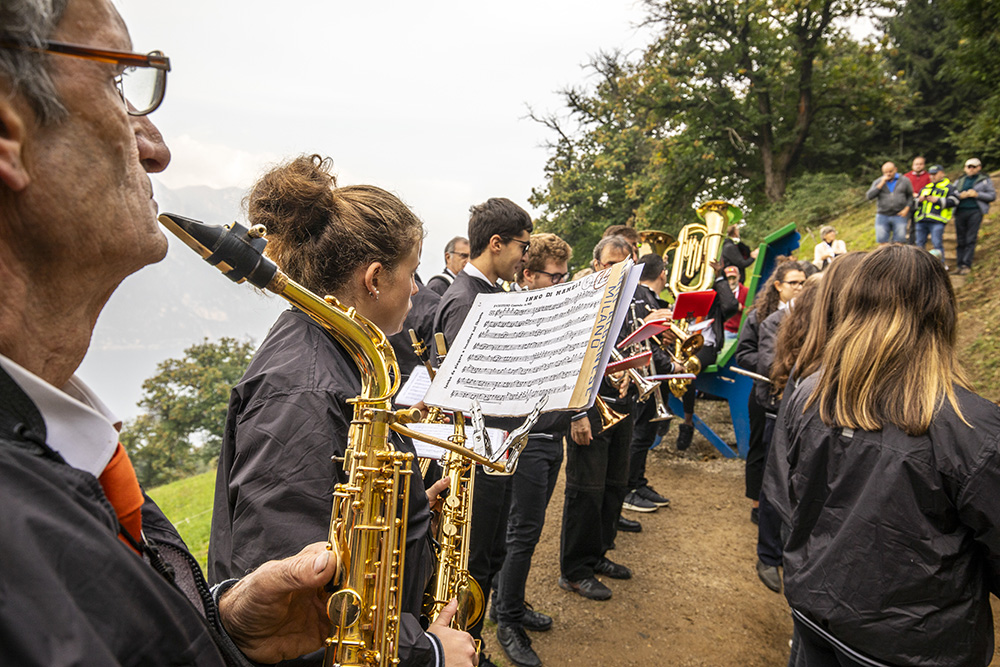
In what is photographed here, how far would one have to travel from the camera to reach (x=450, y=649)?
153cm

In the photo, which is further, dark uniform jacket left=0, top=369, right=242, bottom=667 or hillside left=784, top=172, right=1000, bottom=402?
hillside left=784, top=172, right=1000, bottom=402

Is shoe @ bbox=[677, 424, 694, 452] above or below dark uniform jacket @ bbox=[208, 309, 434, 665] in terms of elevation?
below

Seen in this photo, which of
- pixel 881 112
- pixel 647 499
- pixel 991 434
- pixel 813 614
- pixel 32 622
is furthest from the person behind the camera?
pixel 881 112

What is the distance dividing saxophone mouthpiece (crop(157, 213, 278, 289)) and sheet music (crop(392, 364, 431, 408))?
1.37 m

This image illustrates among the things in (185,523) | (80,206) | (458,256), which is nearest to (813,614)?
(80,206)

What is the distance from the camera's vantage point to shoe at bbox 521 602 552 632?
418 cm

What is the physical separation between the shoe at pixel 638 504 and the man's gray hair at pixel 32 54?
6256mm

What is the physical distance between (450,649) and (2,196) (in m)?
1.39

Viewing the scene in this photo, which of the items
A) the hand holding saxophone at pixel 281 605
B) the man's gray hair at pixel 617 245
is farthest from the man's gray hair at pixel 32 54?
the man's gray hair at pixel 617 245

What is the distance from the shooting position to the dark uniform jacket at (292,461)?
1.42 meters

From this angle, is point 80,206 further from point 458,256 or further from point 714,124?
point 714,124

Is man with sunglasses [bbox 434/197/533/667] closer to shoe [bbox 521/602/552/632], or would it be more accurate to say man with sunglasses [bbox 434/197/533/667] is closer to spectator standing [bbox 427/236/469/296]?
shoe [bbox 521/602/552/632]

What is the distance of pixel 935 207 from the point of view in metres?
10.9

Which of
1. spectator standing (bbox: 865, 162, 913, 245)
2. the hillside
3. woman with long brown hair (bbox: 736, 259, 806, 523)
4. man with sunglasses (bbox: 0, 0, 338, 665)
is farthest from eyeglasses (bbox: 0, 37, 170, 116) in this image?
spectator standing (bbox: 865, 162, 913, 245)
